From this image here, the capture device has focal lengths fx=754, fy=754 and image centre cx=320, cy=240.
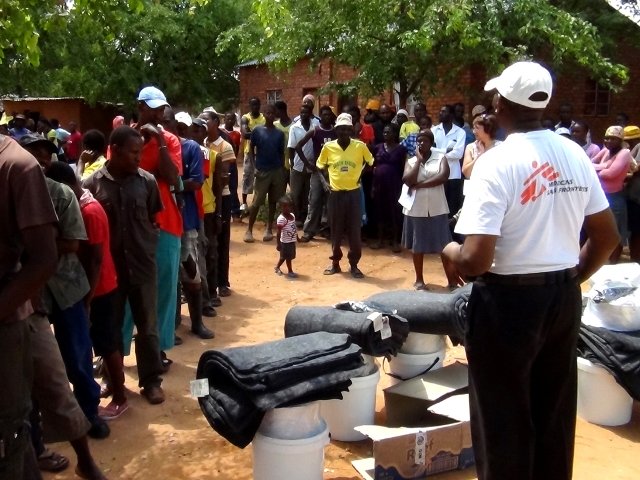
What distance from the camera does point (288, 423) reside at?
3.56m

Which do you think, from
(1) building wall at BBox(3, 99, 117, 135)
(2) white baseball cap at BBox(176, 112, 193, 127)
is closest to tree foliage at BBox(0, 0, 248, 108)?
(1) building wall at BBox(3, 99, 117, 135)

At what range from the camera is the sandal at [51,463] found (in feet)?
13.1

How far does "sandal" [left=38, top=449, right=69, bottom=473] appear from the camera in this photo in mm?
4000

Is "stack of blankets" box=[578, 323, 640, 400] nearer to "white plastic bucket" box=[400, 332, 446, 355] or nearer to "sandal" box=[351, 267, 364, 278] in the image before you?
"white plastic bucket" box=[400, 332, 446, 355]

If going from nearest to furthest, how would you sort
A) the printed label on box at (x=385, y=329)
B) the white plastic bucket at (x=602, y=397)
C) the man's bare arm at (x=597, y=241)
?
the man's bare arm at (x=597, y=241), the printed label on box at (x=385, y=329), the white plastic bucket at (x=602, y=397)

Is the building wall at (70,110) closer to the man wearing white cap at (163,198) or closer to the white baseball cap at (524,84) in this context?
the man wearing white cap at (163,198)

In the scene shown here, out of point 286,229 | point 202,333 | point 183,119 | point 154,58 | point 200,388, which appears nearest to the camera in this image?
point 200,388

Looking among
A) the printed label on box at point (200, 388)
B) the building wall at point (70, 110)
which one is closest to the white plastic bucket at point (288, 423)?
the printed label on box at point (200, 388)

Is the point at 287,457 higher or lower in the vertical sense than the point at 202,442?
higher

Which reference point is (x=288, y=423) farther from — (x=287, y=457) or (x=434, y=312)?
(x=434, y=312)

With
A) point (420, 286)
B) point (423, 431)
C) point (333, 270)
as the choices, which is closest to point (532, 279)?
point (423, 431)

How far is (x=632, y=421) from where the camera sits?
191 inches

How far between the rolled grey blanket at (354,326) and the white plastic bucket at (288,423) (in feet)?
2.16

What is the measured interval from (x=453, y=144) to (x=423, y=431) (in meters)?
6.61
